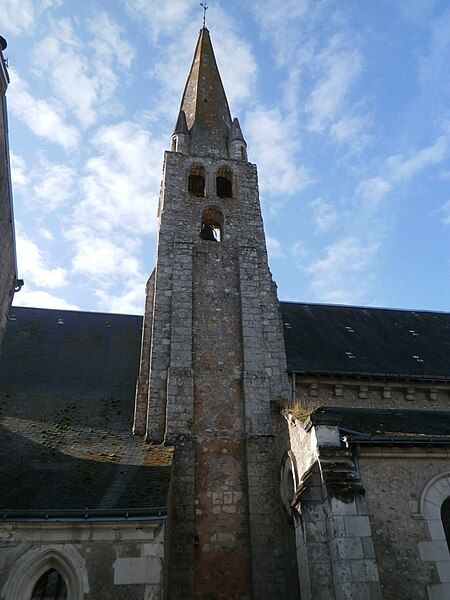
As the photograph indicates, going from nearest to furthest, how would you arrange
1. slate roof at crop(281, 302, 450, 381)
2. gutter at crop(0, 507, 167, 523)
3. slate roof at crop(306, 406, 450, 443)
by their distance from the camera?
gutter at crop(0, 507, 167, 523) < slate roof at crop(306, 406, 450, 443) < slate roof at crop(281, 302, 450, 381)

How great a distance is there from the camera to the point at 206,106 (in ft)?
60.8

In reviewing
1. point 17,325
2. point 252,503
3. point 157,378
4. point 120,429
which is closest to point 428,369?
point 252,503

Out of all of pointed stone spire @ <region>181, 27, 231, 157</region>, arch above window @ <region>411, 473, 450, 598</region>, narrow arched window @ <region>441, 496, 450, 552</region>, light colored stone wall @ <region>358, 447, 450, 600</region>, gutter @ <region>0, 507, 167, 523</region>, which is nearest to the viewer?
light colored stone wall @ <region>358, 447, 450, 600</region>

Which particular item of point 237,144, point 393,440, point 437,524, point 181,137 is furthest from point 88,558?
point 237,144

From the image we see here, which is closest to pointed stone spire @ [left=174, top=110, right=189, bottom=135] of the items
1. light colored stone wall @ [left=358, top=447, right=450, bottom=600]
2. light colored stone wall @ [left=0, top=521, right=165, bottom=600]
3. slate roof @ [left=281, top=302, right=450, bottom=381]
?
slate roof @ [left=281, top=302, right=450, bottom=381]

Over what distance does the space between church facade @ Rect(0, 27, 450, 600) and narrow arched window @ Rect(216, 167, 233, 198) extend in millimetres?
60

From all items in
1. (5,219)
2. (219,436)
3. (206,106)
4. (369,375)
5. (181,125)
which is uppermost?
(206,106)

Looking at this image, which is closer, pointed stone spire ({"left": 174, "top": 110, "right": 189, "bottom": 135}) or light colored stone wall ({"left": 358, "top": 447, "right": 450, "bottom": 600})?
light colored stone wall ({"left": 358, "top": 447, "right": 450, "bottom": 600})

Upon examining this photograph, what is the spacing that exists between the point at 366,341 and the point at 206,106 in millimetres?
10857

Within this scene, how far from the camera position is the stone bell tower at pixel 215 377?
931 centimetres

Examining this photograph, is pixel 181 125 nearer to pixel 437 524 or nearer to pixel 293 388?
pixel 293 388

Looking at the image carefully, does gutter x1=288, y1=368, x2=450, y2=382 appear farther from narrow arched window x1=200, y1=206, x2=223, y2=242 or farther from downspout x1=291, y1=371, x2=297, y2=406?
narrow arched window x1=200, y1=206, x2=223, y2=242

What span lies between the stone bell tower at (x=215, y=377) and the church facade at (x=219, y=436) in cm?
4

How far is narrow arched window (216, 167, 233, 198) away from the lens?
16.1m
